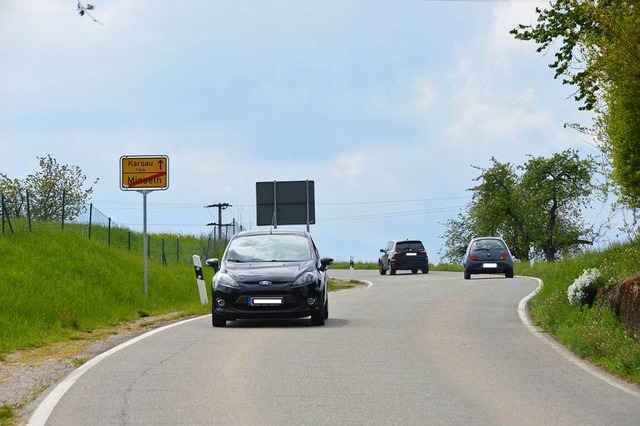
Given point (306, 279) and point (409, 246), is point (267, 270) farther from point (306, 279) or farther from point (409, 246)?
point (409, 246)

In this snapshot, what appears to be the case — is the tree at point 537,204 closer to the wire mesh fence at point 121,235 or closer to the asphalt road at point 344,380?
the wire mesh fence at point 121,235

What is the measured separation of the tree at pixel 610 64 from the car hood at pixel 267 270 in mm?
6231

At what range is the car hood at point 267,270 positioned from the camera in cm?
1805

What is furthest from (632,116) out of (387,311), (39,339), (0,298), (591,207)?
(591,207)

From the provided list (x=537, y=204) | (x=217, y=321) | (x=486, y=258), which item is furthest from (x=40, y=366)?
(x=537, y=204)

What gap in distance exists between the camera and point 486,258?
40500mm

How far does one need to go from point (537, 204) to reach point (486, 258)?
45.7 metres

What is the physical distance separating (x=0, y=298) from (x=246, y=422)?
46.1ft

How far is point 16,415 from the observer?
9211mm

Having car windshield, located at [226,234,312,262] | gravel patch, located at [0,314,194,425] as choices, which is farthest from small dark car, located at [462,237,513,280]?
gravel patch, located at [0,314,194,425]

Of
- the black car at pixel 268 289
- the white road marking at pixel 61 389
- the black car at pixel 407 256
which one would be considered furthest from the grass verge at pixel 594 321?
the black car at pixel 407 256

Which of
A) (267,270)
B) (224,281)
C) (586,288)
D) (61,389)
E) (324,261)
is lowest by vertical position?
(61,389)

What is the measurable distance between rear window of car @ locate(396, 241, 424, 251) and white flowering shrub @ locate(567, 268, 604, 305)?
33.5m

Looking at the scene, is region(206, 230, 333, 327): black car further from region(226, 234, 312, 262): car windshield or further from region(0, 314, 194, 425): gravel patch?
region(0, 314, 194, 425): gravel patch
